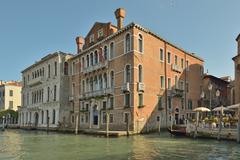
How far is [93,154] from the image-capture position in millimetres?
11305

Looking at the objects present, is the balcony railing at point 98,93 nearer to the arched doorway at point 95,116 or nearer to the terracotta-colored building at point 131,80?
the terracotta-colored building at point 131,80

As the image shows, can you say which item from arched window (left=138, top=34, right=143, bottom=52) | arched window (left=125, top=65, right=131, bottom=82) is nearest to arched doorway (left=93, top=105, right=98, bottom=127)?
arched window (left=125, top=65, right=131, bottom=82)

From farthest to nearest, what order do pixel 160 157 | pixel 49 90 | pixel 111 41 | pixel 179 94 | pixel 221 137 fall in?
pixel 49 90
pixel 179 94
pixel 111 41
pixel 221 137
pixel 160 157

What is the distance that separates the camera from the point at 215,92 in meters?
31.5

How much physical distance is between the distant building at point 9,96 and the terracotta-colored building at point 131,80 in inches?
808

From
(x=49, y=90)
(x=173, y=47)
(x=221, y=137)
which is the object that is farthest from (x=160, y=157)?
(x=49, y=90)

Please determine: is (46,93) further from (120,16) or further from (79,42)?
(120,16)

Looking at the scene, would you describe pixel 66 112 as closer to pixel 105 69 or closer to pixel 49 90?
pixel 49 90

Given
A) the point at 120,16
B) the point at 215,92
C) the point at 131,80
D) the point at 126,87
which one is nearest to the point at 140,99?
the point at 126,87

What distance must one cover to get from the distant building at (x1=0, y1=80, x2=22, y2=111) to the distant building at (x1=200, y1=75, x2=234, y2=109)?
2879 centimetres

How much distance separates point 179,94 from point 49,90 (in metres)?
13.8

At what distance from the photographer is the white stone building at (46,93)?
29.8m

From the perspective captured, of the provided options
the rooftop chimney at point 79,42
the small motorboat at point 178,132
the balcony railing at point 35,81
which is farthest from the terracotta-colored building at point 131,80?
the balcony railing at point 35,81

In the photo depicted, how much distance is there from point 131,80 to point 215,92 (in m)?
13.6
